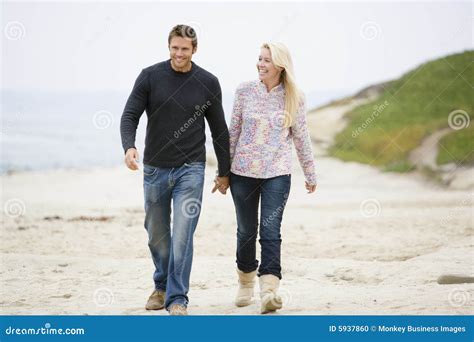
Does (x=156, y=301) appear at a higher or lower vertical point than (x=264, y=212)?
lower

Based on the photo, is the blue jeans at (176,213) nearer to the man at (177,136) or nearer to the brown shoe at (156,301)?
the man at (177,136)

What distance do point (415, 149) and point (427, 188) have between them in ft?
15.1

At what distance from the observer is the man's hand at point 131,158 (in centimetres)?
517

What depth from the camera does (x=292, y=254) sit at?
9281 millimetres

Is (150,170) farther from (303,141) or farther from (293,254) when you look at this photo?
(293,254)

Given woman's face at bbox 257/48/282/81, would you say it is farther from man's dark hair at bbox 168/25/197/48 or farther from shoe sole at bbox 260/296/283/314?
shoe sole at bbox 260/296/283/314

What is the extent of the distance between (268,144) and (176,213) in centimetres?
84

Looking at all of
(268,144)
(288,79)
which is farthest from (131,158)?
(288,79)

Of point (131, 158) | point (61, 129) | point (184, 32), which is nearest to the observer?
point (131, 158)

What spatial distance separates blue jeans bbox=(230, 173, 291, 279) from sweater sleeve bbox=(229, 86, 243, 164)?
23 centimetres

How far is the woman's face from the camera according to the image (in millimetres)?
5480

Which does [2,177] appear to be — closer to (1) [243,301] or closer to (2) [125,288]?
(2) [125,288]

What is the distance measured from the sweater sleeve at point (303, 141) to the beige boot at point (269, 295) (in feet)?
2.69

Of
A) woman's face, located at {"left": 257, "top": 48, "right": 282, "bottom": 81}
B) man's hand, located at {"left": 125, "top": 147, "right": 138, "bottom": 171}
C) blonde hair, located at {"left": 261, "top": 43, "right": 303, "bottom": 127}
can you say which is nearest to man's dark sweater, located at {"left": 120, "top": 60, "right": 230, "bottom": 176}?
man's hand, located at {"left": 125, "top": 147, "right": 138, "bottom": 171}
